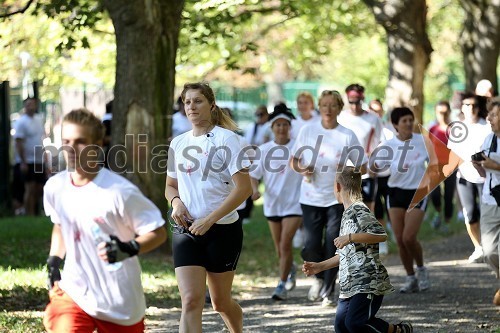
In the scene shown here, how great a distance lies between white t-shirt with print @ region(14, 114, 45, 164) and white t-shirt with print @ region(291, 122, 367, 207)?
981 centimetres

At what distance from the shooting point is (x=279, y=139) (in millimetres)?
11844

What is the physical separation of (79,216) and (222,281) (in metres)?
1.92

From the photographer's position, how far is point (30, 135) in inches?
770

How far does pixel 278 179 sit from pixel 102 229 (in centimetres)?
613

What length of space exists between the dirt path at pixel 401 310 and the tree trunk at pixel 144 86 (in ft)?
8.07

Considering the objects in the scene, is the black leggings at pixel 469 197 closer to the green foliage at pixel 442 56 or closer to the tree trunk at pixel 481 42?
the tree trunk at pixel 481 42

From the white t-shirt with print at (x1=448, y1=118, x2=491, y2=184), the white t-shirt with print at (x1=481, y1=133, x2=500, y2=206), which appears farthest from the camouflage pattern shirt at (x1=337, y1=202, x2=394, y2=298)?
the white t-shirt with print at (x1=448, y1=118, x2=491, y2=184)

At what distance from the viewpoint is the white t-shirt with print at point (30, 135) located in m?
19.5

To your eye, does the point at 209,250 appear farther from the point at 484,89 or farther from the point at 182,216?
the point at 484,89

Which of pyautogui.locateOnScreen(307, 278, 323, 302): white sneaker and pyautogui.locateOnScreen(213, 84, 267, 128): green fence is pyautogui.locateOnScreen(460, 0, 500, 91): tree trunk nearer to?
pyautogui.locateOnScreen(307, 278, 323, 302): white sneaker

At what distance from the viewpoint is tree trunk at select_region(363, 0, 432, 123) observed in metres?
18.8

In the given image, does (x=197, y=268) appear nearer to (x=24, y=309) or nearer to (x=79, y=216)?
(x=79, y=216)

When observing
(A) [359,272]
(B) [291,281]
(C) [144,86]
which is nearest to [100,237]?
(A) [359,272]

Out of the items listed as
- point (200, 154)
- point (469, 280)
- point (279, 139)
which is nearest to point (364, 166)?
point (279, 139)
